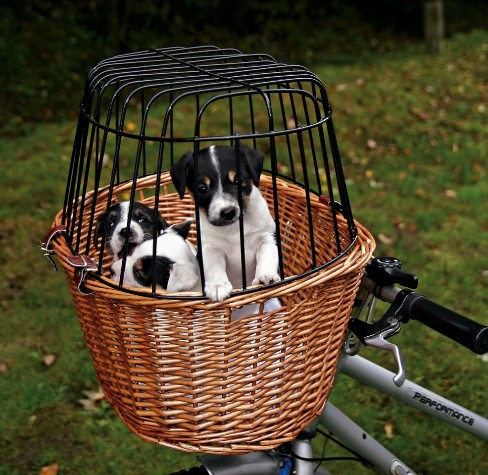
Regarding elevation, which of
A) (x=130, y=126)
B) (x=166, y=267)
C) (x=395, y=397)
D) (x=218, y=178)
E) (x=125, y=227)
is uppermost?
(x=218, y=178)

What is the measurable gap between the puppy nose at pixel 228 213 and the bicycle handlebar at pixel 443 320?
494 millimetres

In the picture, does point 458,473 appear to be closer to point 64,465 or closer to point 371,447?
point 371,447

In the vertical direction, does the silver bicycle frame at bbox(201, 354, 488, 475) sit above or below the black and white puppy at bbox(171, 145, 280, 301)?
below

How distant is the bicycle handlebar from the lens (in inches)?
64.4

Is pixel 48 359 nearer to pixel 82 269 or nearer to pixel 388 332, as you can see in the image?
pixel 82 269

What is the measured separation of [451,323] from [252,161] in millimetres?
779

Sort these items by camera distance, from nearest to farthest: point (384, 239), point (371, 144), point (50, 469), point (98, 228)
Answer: point (98, 228) < point (50, 469) < point (384, 239) < point (371, 144)

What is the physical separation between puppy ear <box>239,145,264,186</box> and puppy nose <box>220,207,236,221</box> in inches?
5.1

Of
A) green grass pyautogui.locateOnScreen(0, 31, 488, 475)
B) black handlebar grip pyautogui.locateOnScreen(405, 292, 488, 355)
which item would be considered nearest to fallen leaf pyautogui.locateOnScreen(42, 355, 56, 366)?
green grass pyautogui.locateOnScreen(0, 31, 488, 475)

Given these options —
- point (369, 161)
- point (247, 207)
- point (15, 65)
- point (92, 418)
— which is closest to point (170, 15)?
point (15, 65)

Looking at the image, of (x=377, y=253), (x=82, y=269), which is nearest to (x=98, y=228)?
(x=82, y=269)

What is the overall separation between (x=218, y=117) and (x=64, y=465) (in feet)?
13.6

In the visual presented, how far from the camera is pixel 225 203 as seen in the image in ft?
6.81

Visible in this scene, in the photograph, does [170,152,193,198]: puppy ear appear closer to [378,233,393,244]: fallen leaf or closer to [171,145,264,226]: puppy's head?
[171,145,264,226]: puppy's head
